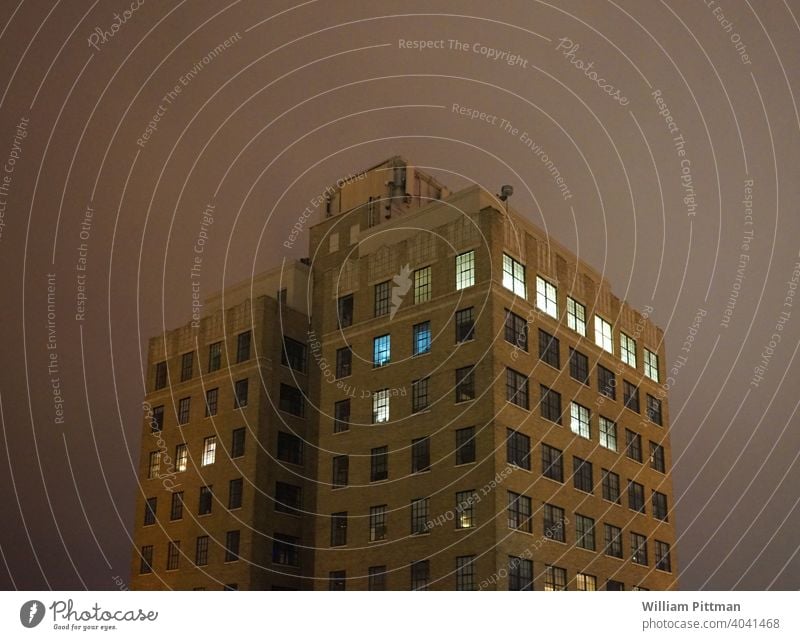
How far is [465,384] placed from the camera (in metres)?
53.9

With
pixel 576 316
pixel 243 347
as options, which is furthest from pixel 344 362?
pixel 576 316

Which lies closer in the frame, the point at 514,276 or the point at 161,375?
the point at 514,276

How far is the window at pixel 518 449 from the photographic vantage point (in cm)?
5275

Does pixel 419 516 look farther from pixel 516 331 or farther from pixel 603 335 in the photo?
pixel 603 335

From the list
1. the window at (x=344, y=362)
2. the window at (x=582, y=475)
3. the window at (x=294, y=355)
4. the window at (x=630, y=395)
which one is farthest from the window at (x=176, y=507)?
the window at (x=630, y=395)

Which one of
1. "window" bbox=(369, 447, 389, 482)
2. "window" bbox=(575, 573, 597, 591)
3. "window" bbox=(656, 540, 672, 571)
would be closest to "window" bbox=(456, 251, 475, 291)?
"window" bbox=(369, 447, 389, 482)

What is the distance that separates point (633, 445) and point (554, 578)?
51.7ft

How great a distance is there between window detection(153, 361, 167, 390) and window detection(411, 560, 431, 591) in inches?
1072

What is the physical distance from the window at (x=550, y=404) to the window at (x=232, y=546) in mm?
20476

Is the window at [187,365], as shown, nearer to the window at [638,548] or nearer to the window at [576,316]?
the window at [576,316]

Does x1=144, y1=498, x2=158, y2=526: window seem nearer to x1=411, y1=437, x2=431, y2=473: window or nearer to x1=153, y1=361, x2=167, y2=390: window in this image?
x1=153, y1=361, x2=167, y2=390: window

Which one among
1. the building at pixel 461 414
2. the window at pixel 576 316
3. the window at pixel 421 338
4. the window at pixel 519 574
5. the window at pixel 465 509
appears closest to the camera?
the window at pixel 519 574

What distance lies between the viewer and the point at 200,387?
68.5 m
